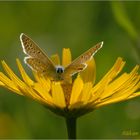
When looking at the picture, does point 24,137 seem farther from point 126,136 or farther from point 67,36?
point 67,36

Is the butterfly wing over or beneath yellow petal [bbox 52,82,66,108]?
over

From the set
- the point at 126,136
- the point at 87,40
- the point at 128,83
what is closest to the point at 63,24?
the point at 87,40

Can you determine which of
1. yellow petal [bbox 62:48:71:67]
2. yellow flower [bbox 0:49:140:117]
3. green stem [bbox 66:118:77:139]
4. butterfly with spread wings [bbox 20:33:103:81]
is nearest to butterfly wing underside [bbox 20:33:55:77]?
butterfly with spread wings [bbox 20:33:103:81]

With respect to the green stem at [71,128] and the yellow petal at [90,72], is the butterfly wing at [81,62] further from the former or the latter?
the green stem at [71,128]

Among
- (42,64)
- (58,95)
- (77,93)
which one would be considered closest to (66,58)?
(42,64)

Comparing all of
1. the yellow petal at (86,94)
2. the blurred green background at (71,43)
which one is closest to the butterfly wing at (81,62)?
the yellow petal at (86,94)

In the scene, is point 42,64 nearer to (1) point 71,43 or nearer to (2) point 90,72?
(2) point 90,72

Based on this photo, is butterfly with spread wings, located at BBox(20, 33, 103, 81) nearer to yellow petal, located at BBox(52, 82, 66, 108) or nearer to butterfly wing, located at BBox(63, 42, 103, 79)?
butterfly wing, located at BBox(63, 42, 103, 79)

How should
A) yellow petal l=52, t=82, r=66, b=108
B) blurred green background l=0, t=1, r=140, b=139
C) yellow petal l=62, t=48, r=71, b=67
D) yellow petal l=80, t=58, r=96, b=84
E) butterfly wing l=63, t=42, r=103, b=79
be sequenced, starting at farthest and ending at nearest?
blurred green background l=0, t=1, r=140, b=139 < yellow petal l=62, t=48, r=71, b=67 < yellow petal l=80, t=58, r=96, b=84 < butterfly wing l=63, t=42, r=103, b=79 < yellow petal l=52, t=82, r=66, b=108
